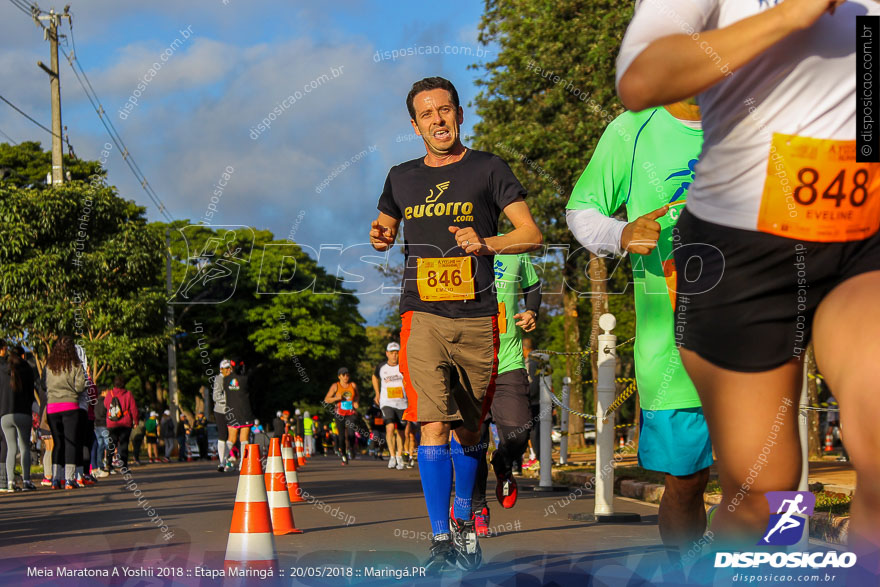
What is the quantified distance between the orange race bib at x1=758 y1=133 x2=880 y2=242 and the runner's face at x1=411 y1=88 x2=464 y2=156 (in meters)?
3.62

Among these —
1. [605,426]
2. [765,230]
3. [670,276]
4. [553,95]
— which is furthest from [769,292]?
[553,95]

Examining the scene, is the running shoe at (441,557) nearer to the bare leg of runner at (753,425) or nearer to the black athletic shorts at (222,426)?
the bare leg of runner at (753,425)

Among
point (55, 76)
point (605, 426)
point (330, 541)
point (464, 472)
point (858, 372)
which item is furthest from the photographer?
point (55, 76)

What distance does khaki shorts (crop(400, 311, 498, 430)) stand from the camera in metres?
5.92

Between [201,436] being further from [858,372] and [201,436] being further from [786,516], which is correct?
[858,372]

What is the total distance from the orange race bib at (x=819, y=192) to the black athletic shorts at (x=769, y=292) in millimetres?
26

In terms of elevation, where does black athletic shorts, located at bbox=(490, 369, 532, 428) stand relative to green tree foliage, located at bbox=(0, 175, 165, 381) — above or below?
below

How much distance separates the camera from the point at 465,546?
19.1ft

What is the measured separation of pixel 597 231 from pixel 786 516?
4.61 ft

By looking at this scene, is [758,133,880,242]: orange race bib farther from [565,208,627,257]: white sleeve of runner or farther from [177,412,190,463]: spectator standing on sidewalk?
[177,412,190,463]: spectator standing on sidewalk

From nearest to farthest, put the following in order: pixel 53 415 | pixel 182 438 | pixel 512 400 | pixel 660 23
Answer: pixel 660 23, pixel 512 400, pixel 53 415, pixel 182 438

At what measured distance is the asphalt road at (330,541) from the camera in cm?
567

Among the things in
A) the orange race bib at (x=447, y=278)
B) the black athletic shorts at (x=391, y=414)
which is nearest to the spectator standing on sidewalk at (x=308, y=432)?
the black athletic shorts at (x=391, y=414)

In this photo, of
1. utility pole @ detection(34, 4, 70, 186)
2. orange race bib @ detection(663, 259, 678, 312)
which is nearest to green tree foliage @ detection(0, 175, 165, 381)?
utility pole @ detection(34, 4, 70, 186)
